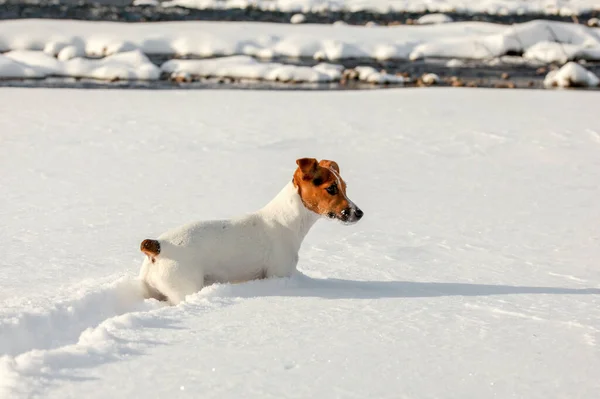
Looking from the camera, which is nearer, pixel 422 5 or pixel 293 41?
pixel 293 41

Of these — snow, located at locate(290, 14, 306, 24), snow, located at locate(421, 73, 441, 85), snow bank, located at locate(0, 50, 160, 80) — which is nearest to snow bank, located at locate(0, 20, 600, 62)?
snow bank, located at locate(0, 50, 160, 80)

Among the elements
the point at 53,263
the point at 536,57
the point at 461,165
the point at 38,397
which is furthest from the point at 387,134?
the point at 536,57

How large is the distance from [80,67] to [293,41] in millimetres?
7235

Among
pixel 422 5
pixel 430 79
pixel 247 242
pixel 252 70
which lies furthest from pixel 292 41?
pixel 247 242

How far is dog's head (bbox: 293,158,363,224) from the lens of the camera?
5758 millimetres

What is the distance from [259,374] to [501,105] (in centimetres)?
1160

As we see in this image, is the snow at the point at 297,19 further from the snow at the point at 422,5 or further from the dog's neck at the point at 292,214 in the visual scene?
the dog's neck at the point at 292,214

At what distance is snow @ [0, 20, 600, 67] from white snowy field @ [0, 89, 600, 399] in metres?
11.3

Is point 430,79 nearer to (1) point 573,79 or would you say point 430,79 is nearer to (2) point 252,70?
(1) point 573,79

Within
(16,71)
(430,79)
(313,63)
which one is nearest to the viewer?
(430,79)

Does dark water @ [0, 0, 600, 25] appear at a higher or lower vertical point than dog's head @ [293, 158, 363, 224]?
lower

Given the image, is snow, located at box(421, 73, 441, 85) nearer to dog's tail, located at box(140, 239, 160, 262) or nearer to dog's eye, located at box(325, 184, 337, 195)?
dog's eye, located at box(325, 184, 337, 195)

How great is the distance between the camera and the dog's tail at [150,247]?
17.3ft

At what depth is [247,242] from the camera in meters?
5.64
